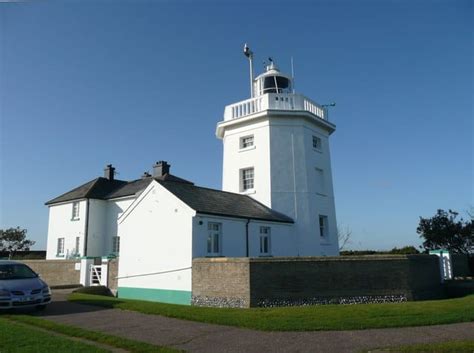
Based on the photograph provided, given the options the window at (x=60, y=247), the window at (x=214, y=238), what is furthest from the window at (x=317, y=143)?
the window at (x=60, y=247)

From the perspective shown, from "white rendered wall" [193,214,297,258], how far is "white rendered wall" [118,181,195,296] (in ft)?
1.28

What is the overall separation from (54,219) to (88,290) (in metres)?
14.6

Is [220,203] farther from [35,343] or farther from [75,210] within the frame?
[75,210]

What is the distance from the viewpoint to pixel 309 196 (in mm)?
22172

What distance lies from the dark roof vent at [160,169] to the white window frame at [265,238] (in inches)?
565

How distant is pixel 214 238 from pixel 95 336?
28.5 ft

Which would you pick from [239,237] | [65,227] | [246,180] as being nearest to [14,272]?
[239,237]

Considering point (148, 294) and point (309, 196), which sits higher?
point (309, 196)

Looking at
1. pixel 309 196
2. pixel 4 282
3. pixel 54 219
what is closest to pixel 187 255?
pixel 4 282

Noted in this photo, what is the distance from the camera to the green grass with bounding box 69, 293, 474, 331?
9.95 metres

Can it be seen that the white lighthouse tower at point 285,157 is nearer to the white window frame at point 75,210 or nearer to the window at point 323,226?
the window at point 323,226

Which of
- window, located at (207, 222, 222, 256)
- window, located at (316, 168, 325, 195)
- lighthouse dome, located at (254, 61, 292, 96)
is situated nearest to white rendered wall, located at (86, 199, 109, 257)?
lighthouse dome, located at (254, 61, 292, 96)

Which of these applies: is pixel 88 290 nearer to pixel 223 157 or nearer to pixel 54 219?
pixel 223 157

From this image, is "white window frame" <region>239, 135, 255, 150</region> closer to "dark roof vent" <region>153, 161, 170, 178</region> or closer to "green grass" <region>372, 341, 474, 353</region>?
"dark roof vent" <region>153, 161, 170, 178</region>
